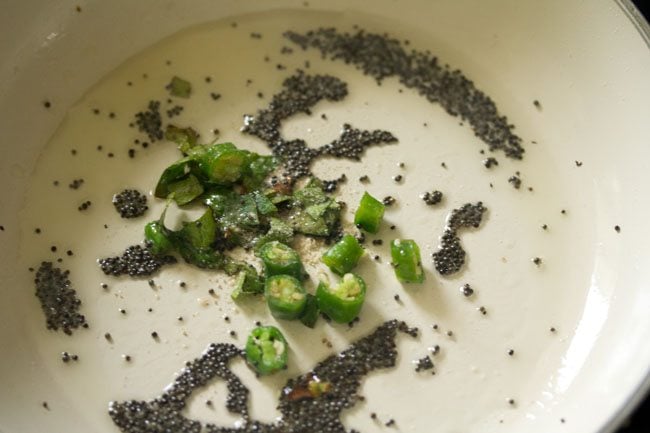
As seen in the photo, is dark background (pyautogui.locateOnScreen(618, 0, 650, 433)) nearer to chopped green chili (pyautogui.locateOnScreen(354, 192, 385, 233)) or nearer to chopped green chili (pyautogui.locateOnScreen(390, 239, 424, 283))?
chopped green chili (pyautogui.locateOnScreen(390, 239, 424, 283))

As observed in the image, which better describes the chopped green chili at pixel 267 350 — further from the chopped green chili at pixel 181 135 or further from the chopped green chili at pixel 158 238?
the chopped green chili at pixel 181 135

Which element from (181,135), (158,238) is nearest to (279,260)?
(158,238)

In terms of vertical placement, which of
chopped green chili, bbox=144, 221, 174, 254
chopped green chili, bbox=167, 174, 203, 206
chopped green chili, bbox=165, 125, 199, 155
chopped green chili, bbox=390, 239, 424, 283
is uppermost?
chopped green chili, bbox=165, 125, 199, 155

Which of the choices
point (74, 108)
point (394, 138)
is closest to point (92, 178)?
point (74, 108)

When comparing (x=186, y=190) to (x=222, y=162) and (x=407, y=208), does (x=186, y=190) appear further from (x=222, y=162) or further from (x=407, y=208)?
(x=407, y=208)

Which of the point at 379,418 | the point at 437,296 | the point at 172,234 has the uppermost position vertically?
the point at 172,234

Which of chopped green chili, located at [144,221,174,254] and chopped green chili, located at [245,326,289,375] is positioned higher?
chopped green chili, located at [144,221,174,254]

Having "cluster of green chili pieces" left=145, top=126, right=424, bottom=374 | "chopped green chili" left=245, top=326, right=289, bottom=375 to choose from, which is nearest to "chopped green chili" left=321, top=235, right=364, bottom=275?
"cluster of green chili pieces" left=145, top=126, right=424, bottom=374

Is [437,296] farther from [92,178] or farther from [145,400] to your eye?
[92,178]
